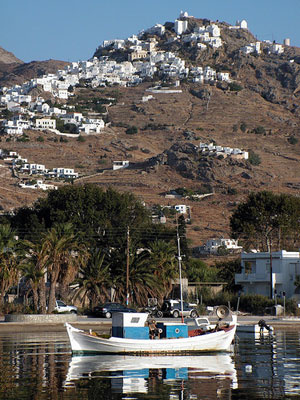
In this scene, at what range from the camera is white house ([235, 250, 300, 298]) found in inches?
2736

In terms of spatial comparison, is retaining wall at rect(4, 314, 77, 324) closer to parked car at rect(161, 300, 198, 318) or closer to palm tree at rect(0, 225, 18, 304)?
palm tree at rect(0, 225, 18, 304)

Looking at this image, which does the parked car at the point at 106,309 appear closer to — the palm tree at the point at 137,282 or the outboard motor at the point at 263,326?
the palm tree at the point at 137,282

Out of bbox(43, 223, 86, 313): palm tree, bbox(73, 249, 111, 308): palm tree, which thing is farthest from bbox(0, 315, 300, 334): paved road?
bbox(73, 249, 111, 308): palm tree

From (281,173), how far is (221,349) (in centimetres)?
13493

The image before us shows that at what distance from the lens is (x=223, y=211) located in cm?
13962

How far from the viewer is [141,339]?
105ft

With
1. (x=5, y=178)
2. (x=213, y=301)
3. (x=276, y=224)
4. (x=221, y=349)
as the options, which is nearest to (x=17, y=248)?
(x=213, y=301)

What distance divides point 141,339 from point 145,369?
3.82 m

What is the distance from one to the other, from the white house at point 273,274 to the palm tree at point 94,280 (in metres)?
14.3

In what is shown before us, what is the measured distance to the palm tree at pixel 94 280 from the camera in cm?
6081

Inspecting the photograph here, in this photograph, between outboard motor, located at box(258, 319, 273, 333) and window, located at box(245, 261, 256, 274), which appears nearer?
outboard motor, located at box(258, 319, 273, 333)

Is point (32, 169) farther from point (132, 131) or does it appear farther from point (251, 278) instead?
point (251, 278)

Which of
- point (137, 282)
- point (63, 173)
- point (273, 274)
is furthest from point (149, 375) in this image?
point (63, 173)

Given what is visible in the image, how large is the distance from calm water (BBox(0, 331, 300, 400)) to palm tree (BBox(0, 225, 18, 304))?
1701cm
